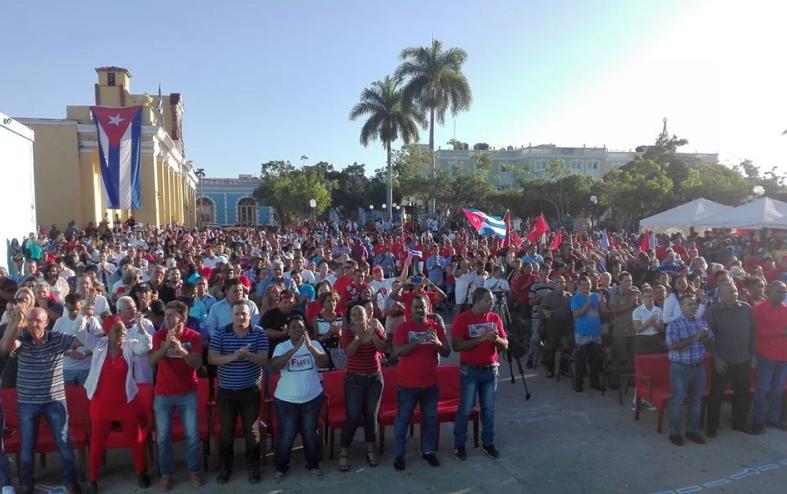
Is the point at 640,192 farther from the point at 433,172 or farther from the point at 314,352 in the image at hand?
the point at 314,352

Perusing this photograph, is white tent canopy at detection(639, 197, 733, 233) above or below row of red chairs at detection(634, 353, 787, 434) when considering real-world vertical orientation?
above

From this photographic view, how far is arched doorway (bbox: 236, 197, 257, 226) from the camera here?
73.2 m

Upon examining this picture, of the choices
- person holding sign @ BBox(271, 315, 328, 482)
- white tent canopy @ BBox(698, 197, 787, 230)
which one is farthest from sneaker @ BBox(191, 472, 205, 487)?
white tent canopy @ BBox(698, 197, 787, 230)

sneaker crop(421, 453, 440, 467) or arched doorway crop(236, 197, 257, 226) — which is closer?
sneaker crop(421, 453, 440, 467)

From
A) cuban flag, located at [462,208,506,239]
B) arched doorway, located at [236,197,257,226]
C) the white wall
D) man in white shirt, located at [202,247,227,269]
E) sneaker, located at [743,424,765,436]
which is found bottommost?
sneaker, located at [743,424,765,436]

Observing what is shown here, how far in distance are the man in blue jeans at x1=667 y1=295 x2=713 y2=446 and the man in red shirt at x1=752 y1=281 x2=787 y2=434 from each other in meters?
0.72

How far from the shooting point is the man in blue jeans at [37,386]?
4.64 meters

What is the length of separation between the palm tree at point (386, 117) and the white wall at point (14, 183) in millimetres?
26715

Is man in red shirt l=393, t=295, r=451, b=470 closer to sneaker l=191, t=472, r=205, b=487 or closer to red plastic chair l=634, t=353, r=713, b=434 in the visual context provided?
sneaker l=191, t=472, r=205, b=487

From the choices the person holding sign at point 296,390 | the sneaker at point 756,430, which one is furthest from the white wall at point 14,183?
the sneaker at point 756,430

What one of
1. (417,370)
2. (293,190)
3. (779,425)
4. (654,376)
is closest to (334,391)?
(417,370)

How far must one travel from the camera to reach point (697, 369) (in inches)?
235

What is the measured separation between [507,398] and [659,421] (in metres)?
1.86

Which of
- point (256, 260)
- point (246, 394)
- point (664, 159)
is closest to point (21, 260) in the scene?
point (256, 260)
